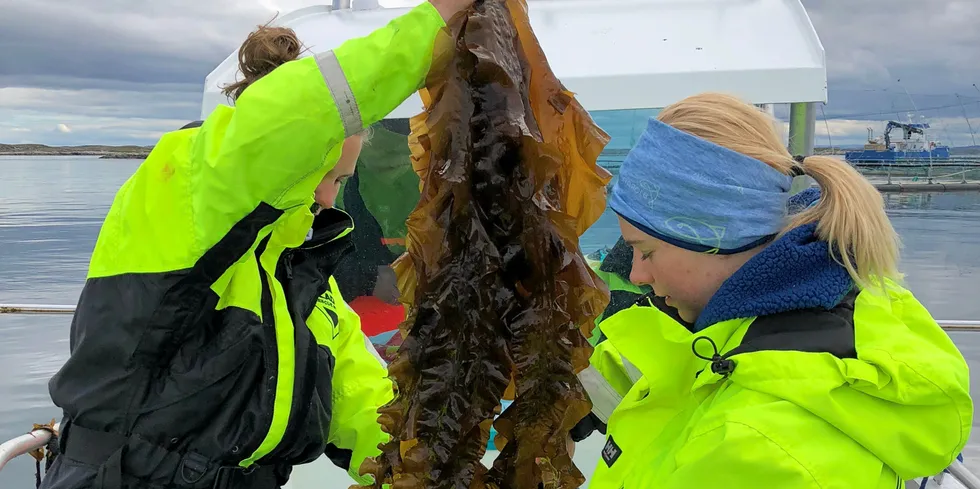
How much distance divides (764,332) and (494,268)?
0.58 metres

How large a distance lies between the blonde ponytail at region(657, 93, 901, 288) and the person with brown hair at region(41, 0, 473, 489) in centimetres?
60

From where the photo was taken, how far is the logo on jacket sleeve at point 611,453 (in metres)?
1.56

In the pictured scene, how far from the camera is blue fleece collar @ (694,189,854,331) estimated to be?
4.10 ft

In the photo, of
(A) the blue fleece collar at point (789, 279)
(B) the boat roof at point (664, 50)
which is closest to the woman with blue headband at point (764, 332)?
(A) the blue fleece collar at point (789, 279)

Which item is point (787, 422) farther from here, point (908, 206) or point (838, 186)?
point (908, 206)

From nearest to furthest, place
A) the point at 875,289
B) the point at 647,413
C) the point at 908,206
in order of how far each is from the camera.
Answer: the point at 875,289
the point at 647,413
the point at 908,206

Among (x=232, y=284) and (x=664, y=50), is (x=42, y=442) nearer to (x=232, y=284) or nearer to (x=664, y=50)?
(x=232, y=284)

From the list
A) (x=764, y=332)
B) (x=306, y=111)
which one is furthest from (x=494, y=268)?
(x=764, y=332)

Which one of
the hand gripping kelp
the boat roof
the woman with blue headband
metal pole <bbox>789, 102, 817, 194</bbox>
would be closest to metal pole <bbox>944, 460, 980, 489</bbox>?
metal pole <bbox>789, 102, 817, 194</bbox>

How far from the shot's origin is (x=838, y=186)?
4.21ft

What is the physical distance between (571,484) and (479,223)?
1.74 feet

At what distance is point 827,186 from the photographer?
131 cm

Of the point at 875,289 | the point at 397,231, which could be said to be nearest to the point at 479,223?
the point at 875,289

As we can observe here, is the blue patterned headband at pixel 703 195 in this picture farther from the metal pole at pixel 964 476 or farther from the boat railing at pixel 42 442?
the metal pole at pixel 964 476
